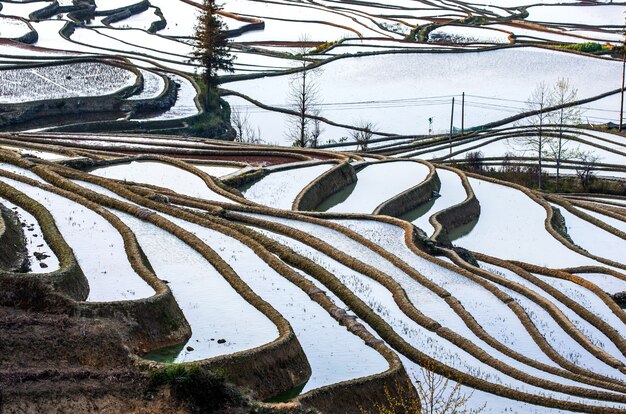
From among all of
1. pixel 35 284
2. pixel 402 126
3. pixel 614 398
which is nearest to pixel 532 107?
pixel 402 126

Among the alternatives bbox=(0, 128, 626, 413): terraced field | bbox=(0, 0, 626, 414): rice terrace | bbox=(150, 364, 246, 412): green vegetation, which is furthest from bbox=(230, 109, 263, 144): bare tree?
bbox=(150, 364, 246, 412): green vegetation

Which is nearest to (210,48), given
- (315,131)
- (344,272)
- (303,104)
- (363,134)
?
(315,131)

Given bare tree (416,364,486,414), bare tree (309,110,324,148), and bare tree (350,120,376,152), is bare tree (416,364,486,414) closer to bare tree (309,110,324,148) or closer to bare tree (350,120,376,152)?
bare tree (350,120,376,152)

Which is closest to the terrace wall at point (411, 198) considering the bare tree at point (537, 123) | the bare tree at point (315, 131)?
the bare tree at point (537, 123)

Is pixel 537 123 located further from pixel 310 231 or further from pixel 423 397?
pixel 423 397

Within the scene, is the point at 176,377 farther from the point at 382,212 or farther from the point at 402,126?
the point at 402,126

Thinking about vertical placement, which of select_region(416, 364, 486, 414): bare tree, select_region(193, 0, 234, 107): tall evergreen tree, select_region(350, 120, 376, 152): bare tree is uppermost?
select_region(193, 0, 234, 107): tall evergreen tree
